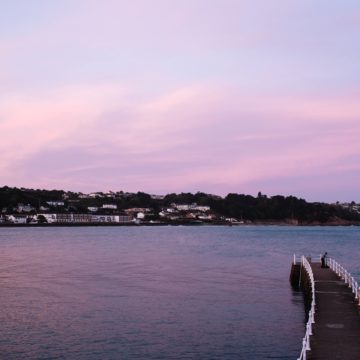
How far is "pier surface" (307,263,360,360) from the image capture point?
1992 cm

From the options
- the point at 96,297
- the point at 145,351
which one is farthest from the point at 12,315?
the point at 145,351

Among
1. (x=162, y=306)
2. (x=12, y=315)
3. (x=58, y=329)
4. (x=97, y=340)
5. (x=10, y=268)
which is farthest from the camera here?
(x=10, y=268)

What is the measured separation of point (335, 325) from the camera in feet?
78.7

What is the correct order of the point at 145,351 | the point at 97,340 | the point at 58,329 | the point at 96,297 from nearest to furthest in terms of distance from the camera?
the point at 145,351 < the point at 97,340 < the point at 58,329 < the point at 96,297

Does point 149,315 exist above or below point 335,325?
below

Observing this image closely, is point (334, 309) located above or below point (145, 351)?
above

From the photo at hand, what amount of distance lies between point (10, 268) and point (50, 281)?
1588 cm

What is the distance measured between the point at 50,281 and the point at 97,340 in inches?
985

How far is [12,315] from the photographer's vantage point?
1377 inches

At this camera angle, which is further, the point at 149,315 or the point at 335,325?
the point at 149,315

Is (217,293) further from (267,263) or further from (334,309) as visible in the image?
(267,263)

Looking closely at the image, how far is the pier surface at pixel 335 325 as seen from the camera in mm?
19922

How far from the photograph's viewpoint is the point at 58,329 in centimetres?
3095

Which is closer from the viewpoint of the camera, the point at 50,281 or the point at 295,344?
the point at 295,344
